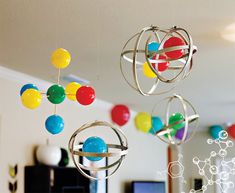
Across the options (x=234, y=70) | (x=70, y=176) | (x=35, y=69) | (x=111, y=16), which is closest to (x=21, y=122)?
(x=35, y=69)

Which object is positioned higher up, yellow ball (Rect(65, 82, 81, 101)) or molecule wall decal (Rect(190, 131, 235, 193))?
yellow ball (Rect(65, 82, 81, 101))

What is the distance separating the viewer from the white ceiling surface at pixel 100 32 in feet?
8.63

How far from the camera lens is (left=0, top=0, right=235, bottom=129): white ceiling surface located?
8.63 feet

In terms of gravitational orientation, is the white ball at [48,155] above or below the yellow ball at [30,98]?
below

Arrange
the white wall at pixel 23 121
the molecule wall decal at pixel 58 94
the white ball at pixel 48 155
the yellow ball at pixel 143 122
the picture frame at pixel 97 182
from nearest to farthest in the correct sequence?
1. the molecule wall decal at pixel 58 94
2. the white wall at pixel 23 121
3. the white ball at pixel 48 155
4. the yellow ball at pixel 143 122
5. the picture frame at pixel 97 182

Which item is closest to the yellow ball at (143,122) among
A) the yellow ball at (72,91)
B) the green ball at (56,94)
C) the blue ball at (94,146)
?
the yellow ball at (72,91)

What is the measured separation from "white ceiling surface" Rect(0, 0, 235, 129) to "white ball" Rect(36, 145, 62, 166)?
0.69 m

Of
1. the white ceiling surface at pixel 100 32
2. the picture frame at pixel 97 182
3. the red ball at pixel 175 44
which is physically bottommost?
the picture frame at pixel 97 182

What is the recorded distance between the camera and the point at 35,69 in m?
4.00

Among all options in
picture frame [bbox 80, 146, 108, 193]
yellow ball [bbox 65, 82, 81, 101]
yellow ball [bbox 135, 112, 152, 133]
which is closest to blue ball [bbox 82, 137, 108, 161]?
yellow ball [bbox 65, 82, 81, 101]

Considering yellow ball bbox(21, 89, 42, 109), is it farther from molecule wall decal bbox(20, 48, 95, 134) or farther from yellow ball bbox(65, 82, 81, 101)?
yellow ball bbox(65, 82, 81, 101)

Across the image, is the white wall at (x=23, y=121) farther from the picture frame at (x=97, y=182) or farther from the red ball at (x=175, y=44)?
the red ball at (x=175, y=44)

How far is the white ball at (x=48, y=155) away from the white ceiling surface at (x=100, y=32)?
2.28 feet

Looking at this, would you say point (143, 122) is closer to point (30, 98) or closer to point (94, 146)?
point (30, 98)
